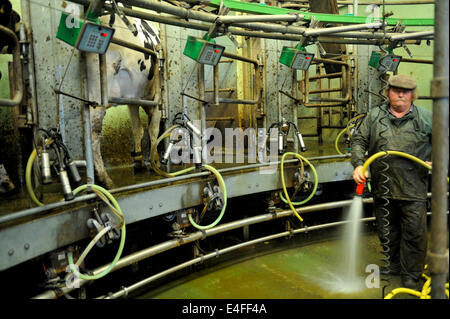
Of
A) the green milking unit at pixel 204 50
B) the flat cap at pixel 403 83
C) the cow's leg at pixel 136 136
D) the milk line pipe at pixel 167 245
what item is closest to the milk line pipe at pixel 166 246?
the milk line pipe at pixel 167 245

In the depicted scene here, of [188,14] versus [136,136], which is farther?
[136,136]

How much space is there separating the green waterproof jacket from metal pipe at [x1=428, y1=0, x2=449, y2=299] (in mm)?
1458

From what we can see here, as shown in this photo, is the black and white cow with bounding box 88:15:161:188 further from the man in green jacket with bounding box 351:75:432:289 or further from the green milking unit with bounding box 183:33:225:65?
the man in green jacket with bounding box 351:75:432:289

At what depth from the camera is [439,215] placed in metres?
1.25

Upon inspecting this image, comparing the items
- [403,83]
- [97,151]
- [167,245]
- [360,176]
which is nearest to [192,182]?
[167,245]

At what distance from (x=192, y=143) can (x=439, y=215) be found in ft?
6.91

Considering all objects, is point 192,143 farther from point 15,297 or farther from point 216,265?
point 15,297

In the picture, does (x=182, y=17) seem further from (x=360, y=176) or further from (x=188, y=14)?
(x=360, y=176)

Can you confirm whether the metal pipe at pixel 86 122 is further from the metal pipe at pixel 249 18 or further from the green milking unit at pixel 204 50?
the metal pipe at pixel 249 18

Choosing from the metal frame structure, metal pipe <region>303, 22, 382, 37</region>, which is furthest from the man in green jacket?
the metal frame structure

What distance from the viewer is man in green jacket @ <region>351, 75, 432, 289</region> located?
8.61ft

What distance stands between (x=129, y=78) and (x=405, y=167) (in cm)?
239

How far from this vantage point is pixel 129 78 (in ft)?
10.6
